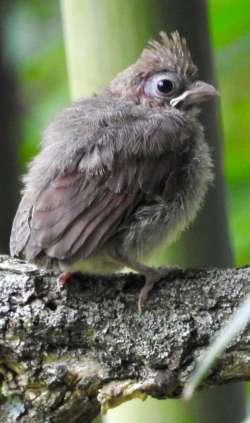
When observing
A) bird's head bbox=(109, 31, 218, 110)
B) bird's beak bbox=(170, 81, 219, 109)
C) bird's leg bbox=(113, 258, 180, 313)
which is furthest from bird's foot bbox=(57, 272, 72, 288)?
bird's beak bbox=(170, 81, 219, 109)

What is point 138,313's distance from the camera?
2773 mm

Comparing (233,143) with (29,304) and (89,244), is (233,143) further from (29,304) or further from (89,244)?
(29,304)

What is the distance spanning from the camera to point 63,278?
9.41 feet

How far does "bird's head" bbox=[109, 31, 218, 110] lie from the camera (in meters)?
3.37

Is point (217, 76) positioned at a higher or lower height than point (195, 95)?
higher

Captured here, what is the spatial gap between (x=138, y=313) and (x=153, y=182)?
0.48 meters

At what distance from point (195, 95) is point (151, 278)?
0.84 m

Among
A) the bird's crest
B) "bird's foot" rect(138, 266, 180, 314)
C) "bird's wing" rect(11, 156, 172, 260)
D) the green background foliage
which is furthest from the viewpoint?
the green background foliage

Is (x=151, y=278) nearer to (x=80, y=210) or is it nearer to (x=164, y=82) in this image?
(x=80, y=210)

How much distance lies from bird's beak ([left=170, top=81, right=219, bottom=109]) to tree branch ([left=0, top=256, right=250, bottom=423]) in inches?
31.7

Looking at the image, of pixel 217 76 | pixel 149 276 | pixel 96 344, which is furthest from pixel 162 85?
pixel 96 344

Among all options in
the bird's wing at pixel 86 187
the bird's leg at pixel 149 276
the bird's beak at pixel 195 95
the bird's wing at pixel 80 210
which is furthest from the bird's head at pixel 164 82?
the bird's leg at pixel 149 276

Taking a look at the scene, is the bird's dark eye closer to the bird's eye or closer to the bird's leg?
the bird's eye

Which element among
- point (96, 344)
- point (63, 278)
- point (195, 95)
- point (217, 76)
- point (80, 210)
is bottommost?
point (96, 344)
